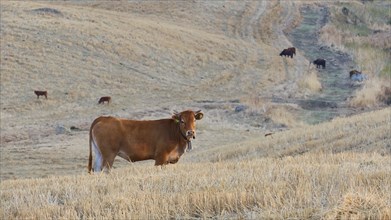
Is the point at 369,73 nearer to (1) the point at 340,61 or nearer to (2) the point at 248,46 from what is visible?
(1) the point at 340,61

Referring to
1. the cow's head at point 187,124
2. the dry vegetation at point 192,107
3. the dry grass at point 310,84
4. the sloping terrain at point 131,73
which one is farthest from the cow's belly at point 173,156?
the dry grass at point 310,84

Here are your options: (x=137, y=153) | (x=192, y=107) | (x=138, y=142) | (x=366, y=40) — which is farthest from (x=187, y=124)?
(x=366, y=40)

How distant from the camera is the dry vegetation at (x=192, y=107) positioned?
6.66m

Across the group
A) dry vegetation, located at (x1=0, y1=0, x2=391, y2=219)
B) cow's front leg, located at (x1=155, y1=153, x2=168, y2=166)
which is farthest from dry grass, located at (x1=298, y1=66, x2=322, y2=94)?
cow's front leg, located at (x1=155, y1=153, x2=168, y2=166)

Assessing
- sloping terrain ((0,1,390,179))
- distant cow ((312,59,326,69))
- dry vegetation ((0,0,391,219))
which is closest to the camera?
dry vegetation ((0,0,391,219))

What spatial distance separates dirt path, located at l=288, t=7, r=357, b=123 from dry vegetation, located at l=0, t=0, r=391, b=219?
0.98 m

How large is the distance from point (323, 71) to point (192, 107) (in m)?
15.9

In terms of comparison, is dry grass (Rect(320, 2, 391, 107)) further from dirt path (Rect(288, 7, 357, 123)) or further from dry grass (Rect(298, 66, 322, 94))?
dry grass (Rect(298, 66, 322, 94))

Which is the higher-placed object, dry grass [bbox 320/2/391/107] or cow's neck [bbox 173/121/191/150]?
dry grass [bbox 320/2/391/107]

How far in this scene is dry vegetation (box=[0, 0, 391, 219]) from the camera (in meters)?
6.66

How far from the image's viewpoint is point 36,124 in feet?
93.3

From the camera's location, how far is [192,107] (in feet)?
106

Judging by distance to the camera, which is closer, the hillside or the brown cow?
the hillside

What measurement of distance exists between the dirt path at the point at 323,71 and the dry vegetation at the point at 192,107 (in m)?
0.98
